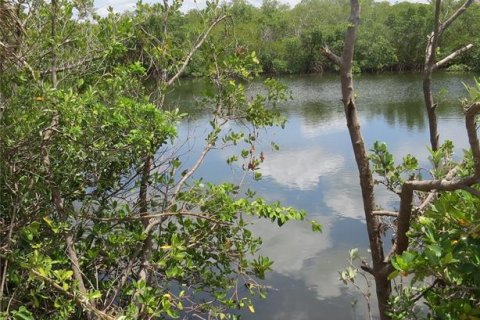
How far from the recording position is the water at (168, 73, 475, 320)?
20.3 feet

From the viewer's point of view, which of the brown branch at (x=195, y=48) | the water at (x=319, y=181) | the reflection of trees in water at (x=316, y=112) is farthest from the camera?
the reflection of trees in water at (x=316, y=112)

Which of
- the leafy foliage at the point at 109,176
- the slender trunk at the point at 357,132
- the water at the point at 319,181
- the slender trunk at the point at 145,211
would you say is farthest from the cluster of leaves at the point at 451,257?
the water at the point at 319,181

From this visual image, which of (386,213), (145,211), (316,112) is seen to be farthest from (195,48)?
(316,112)

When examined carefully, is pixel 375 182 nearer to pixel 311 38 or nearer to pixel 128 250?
pixel 128 250

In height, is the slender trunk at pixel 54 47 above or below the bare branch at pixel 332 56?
below

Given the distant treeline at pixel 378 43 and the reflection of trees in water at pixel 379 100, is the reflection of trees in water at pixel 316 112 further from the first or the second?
the distant treeline at pixel 378 43

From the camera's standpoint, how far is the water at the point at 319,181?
20.3ft

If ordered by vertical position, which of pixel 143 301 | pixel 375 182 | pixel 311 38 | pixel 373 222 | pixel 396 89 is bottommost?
pixel 143 301

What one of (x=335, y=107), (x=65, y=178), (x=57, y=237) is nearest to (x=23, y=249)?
(x=57, y=237)

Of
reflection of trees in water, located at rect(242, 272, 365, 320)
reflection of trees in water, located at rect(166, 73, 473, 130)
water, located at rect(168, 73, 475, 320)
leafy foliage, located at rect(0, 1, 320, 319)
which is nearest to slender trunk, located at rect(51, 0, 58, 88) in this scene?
leafy foliage, located at rect(0, 1, 320, 319)

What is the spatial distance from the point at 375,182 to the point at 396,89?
2512 cm

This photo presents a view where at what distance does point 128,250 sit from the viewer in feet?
10.1

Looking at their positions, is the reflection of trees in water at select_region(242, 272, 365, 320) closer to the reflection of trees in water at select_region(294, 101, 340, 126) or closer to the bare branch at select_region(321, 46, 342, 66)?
the bare branch at select_region(321, 46, 342, 66)

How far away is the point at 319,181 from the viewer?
10.7m
